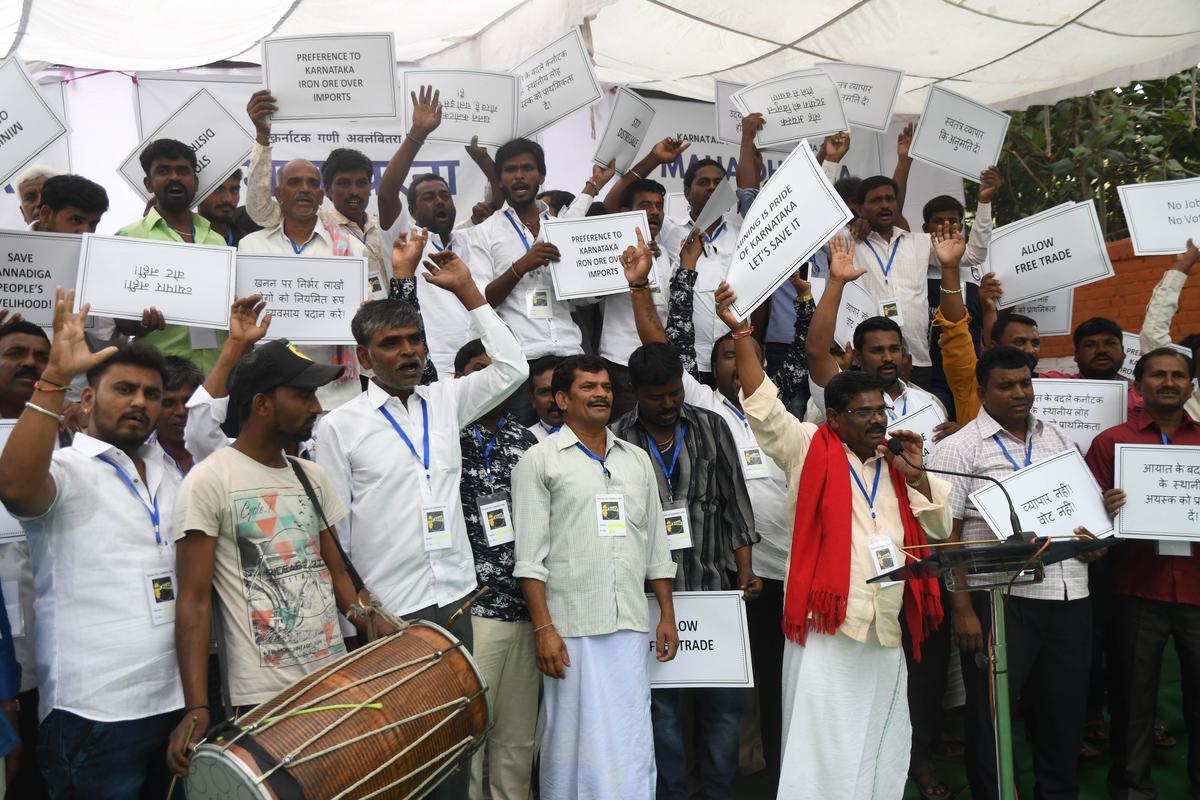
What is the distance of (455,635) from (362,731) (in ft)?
2.41

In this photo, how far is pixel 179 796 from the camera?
3.44 meters

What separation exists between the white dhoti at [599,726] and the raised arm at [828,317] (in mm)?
1684

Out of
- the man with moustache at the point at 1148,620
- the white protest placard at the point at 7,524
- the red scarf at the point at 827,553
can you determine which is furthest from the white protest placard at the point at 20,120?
the man with moustache at the point at 1148,620

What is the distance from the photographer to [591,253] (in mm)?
5617

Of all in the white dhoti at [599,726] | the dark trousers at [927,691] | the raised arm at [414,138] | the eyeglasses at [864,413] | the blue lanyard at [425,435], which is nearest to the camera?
the blue lanyard at [425,435]

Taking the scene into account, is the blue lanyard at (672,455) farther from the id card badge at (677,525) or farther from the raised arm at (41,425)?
the raised arm at (41,425)

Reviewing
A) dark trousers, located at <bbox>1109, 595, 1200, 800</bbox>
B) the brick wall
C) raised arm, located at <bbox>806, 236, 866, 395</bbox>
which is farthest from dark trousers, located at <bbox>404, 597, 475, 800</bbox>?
the brick wall

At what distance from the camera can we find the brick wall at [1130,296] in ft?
31.9

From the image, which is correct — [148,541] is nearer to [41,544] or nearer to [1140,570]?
[41,544]

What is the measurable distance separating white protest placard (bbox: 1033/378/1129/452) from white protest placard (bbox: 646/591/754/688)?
2.13m

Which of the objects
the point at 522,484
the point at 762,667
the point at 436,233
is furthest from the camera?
the point at 436,233

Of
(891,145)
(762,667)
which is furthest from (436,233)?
(891,145)

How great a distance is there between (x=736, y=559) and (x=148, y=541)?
260 centimetres

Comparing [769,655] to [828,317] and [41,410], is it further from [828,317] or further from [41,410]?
[41,410]
